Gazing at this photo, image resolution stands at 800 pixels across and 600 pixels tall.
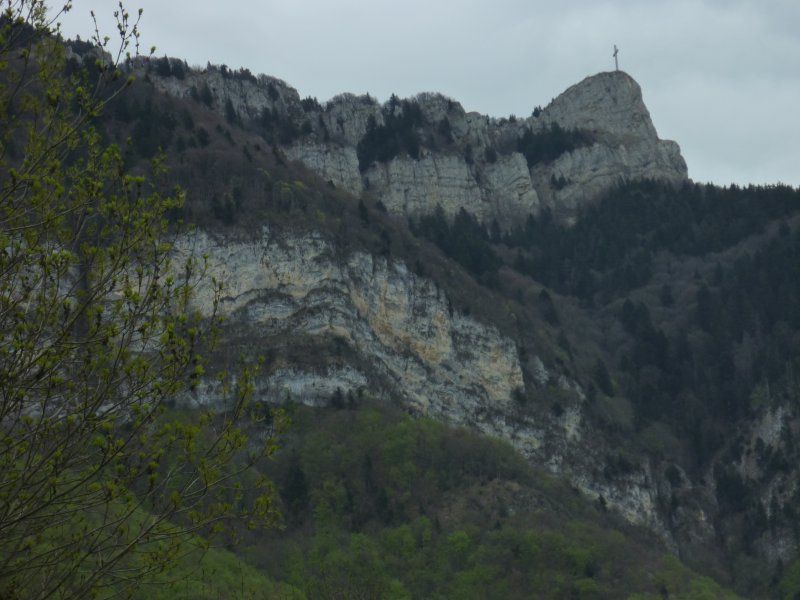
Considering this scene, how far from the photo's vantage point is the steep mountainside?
75250 mm

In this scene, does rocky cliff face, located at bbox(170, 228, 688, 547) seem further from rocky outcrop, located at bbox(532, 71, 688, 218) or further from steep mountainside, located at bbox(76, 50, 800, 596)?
rocky outcrop, located at bbox(532, 71, 688, 218)

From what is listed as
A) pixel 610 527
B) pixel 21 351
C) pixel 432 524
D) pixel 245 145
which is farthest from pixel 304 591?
pixel 245 145

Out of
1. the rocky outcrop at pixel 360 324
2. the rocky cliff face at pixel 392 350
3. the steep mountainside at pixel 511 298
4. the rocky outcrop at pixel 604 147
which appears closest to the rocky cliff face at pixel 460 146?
the rocky outcrop at pixel 604 147

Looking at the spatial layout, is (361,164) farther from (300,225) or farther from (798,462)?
(798,462)

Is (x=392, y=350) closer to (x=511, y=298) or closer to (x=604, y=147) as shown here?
(x=511, y=298)

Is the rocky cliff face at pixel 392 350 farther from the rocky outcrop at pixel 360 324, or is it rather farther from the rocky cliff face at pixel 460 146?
the rocky cliff face at pixel 460 146

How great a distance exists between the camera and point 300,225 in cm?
8031

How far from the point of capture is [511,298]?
310 feet

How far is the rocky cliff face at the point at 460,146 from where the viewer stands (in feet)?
366

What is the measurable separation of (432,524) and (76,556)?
4902 cm

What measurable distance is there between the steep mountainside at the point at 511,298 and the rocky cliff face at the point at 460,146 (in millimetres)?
348

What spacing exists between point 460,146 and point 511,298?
33036 millimetres

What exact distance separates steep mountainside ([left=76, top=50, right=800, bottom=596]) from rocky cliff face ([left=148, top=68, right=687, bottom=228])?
1.14 ft

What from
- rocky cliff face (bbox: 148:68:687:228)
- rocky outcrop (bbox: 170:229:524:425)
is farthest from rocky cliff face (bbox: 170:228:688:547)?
rocky cliff face (bbox: 148:68:687:228)
